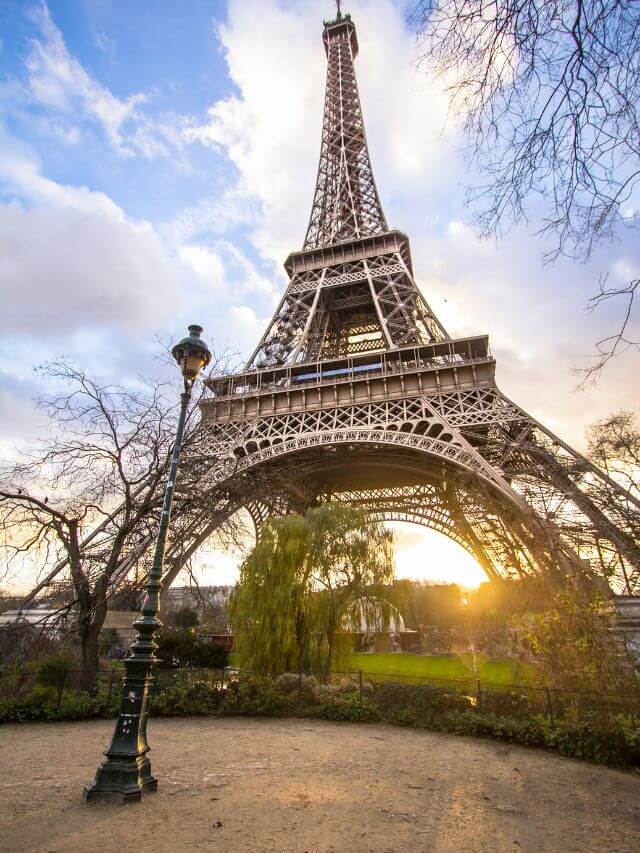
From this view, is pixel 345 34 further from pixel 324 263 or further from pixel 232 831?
pixel 232 831

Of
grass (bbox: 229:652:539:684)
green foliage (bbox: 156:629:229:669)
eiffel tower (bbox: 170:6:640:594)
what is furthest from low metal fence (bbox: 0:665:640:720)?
grass (bbox: 229:652:539:684)

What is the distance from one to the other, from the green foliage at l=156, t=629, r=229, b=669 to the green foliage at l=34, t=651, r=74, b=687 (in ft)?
27.6

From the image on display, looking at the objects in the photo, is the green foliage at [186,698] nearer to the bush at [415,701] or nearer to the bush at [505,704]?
the bush at [415,701]

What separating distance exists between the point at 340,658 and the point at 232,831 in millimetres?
10799

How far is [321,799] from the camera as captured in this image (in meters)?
5.43

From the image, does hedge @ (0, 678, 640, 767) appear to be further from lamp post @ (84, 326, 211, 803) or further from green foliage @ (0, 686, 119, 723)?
lamp post @ (84, 326, 211, 803)

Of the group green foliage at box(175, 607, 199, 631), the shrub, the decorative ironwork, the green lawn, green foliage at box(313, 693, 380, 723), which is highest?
the decorative ironwork

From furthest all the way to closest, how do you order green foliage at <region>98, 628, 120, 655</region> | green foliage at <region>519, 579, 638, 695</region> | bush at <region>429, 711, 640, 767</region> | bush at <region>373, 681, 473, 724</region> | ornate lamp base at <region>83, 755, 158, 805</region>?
green foliage at <region>98, 628, 120, 655</region>, bush at <region>373, 681, 473, 724</region>, green foliage at <region>519, 579, 638, 695</region>, bush at <region>429, 711, 640, 767</region>, ornate lamp base at <region>83, 755, 158, 805</region>

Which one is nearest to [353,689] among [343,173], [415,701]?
[415,701]

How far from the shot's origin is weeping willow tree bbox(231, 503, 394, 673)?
14.0 m

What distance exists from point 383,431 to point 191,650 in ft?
43.4

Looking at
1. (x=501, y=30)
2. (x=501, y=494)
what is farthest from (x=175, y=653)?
(x=501, y=30)

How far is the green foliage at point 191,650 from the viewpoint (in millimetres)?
20317

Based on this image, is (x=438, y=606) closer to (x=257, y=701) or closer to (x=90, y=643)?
(x=257, y=701)
